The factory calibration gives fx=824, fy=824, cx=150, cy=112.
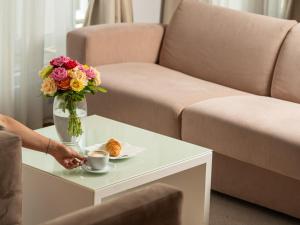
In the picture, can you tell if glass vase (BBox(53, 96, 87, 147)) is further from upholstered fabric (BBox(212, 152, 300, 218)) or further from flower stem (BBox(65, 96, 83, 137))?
upholstered fabric (BBox(212, 152, 300, 218))

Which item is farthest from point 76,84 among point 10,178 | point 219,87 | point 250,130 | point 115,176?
point 219,87

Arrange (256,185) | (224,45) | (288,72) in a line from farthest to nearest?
(224,45)
(288,72)
(256,185)

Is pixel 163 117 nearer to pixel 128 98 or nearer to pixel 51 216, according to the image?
pixel 128 98

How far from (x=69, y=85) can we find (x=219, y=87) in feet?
4.64

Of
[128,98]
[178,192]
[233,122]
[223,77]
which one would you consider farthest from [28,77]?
[178,192]

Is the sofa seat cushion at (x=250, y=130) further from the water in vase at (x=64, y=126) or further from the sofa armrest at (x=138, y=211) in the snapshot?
the sofa armrest at (x=138, y=211)

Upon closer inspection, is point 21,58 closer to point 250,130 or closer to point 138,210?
point 250,130

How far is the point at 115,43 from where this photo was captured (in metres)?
4.89

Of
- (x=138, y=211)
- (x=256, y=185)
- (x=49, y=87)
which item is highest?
(x=138, y=211)

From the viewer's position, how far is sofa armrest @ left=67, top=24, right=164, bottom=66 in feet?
15.5

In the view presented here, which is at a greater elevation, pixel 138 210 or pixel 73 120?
pixel 138 210

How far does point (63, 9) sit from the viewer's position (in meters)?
5.10

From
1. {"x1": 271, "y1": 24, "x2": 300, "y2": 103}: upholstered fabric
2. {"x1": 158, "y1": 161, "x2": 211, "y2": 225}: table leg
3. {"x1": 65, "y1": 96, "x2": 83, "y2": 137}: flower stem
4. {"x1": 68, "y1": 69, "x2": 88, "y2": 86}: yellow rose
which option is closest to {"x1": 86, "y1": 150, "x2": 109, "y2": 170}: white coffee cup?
{"x1": 65, "y1": 96, "x2": 83, "y2": 137}: flower stem

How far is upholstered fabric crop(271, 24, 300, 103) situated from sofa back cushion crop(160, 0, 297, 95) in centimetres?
7
